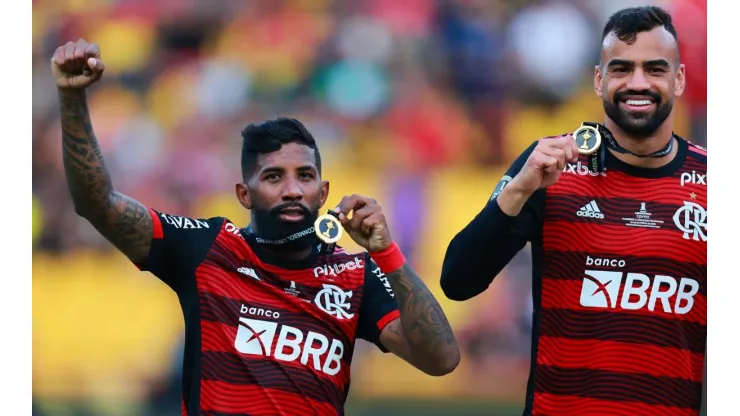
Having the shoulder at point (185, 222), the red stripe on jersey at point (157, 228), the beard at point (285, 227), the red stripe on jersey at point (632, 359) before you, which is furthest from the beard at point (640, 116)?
the red stripe on jersey at point (157, 228)

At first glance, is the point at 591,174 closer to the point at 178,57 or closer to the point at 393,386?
the point at 393,386

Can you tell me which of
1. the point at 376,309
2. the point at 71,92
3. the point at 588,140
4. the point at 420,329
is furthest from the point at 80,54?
the point at 588,140

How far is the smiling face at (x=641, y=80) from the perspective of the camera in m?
3.85

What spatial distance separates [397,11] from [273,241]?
16.5 ft

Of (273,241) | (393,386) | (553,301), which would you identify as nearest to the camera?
(553,301)

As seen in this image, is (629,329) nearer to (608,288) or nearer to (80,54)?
(608,288)

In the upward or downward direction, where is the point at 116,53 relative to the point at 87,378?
upward

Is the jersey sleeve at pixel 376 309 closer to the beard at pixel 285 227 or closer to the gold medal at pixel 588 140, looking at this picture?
the beard at pixel 285 227

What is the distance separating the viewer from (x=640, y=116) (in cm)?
386

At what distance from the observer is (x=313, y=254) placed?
4.22 m

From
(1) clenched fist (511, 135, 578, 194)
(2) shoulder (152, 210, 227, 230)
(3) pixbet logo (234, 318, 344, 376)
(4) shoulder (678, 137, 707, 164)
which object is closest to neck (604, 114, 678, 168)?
(4) shoulder (678, 137, 707, 164)

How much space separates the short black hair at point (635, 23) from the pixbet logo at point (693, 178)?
50 cm

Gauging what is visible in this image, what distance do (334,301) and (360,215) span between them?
0.45 m

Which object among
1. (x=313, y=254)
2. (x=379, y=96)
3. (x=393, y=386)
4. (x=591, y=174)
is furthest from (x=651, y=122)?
(x=379, y=96)
